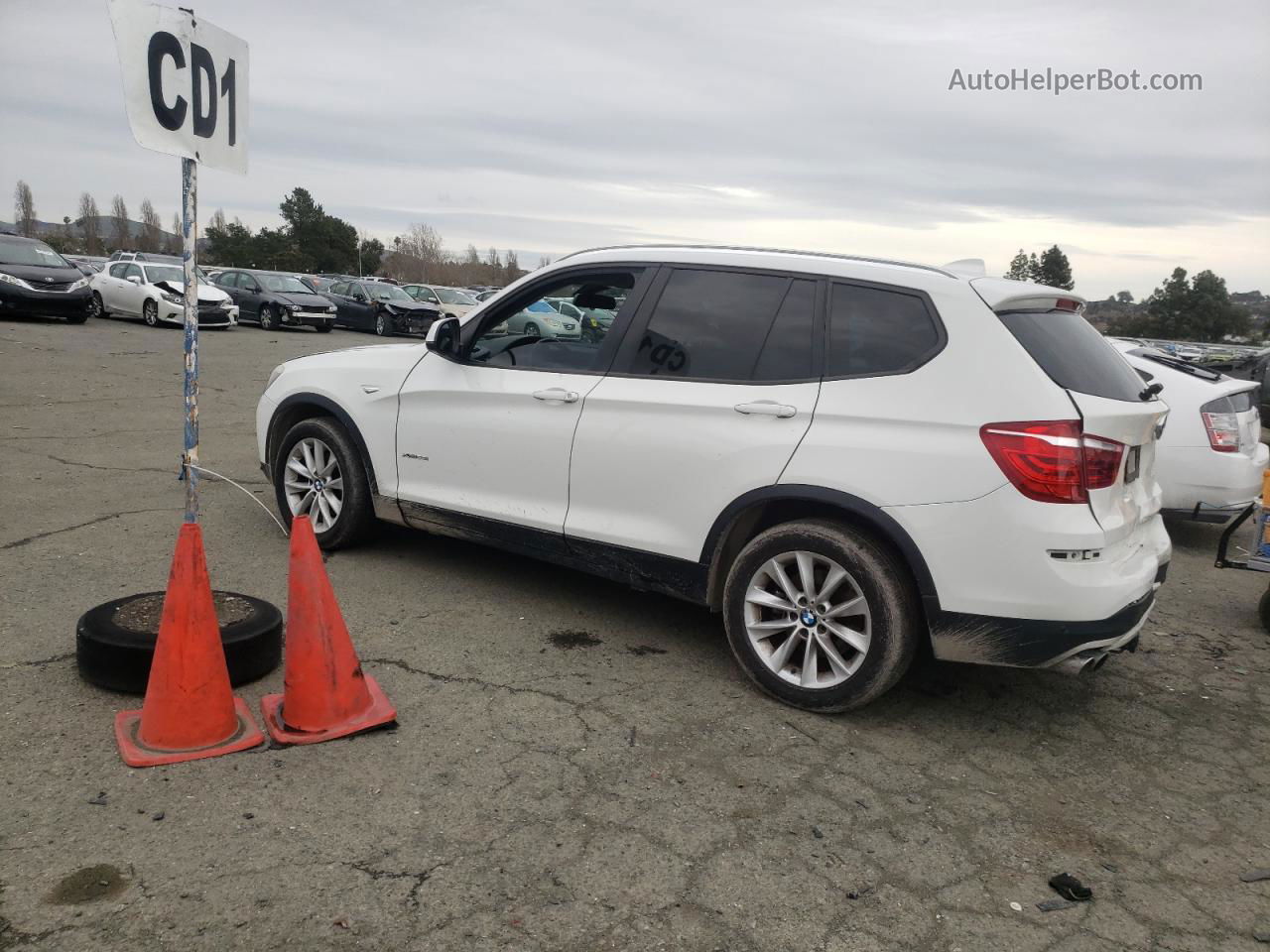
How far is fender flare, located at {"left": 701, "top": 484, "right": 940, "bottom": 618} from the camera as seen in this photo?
12.4ft

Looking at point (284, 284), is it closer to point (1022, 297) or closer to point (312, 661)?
point (312, 661)

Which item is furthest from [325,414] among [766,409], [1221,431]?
[1221,431]

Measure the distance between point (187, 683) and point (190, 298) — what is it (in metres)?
1.40

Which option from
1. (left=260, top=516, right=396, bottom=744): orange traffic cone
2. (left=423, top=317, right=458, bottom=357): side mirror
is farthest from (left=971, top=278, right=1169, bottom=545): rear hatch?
(left=260, top=516, right=396, bottom=744): orange traffic cone

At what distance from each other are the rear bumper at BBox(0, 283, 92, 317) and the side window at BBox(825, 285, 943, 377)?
20444 millimetres

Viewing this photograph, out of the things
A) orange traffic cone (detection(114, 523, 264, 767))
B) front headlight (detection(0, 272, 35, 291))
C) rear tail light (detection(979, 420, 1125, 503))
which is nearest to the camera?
orange traffic cone (detection(114, 523, 264, 767))

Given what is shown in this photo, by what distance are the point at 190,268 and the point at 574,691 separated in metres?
2.21

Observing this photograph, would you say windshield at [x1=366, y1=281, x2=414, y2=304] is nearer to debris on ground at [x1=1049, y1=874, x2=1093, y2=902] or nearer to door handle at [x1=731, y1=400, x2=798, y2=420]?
door handle at [x1=731, y1=400, x2=798, y2=420]

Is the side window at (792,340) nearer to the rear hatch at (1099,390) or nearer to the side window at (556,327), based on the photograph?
the rear hatch at (1099,390)

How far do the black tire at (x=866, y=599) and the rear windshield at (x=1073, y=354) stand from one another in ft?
3.12

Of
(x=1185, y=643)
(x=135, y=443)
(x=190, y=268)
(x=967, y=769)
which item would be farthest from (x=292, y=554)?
(x=135, y=443)

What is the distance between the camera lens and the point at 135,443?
29.5 feet

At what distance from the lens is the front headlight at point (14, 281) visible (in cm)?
1956

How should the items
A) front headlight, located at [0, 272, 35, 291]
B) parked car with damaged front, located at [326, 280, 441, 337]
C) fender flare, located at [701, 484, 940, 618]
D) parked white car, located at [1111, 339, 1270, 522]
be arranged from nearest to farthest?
fender flare, located at [701, 484, 940, 618] → parked white car, located at [1111, 339, 1270, 522] → front headlight, located at [0, 272, 35, 291] → parked car with damaged front, located at [326, 280, 441, 337]
